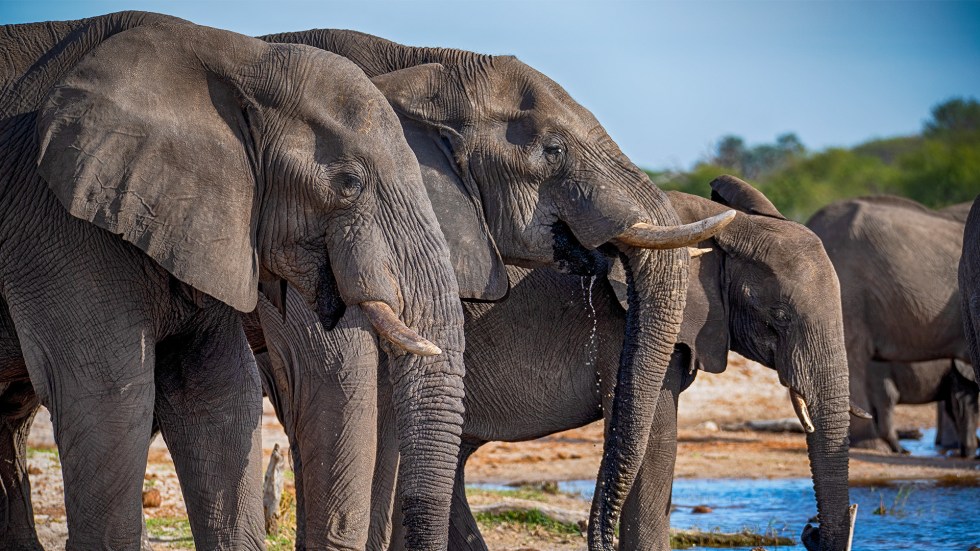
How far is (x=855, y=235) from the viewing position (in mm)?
11883

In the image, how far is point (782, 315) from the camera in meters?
7.01

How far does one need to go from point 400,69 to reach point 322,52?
5.71ft

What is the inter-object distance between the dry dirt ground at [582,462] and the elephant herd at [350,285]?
37.0 inches

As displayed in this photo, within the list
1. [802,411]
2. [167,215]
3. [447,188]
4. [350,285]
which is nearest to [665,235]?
[447,188]

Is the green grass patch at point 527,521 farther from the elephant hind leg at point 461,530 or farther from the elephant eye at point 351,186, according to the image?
the elephant eye at point 351,186

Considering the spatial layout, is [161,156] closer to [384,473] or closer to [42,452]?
[384,473]

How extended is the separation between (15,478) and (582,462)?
5568 millimetres

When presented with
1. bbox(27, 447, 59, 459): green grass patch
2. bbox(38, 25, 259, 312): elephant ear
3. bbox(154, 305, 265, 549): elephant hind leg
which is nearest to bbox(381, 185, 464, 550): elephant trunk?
bbox(38, 25, 259, 312): elephant ear

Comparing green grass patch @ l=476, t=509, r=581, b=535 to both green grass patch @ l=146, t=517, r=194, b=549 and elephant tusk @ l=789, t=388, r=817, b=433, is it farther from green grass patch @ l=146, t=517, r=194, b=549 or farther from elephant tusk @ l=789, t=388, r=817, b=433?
green grass patch @ l=146, t=517, r=194, b=549

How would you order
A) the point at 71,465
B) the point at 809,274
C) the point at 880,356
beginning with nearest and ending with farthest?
the point at 71,465
the point at 809,274
the point at 880,356

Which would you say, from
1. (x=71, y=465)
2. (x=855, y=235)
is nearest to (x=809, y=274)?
(x=71, y=465)

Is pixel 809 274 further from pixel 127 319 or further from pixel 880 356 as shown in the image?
pixel 880 356

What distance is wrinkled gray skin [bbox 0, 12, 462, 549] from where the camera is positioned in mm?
4234

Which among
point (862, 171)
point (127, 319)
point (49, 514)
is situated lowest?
point (49, 514)
